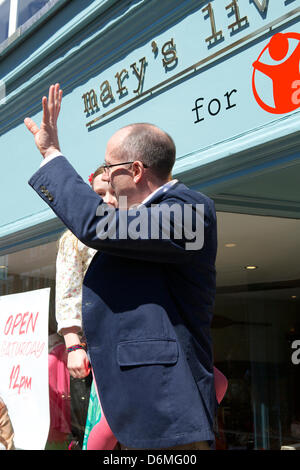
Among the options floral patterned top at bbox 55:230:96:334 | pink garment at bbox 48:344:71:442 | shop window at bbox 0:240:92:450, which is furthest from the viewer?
pink garment at bbox 48:344:71:442

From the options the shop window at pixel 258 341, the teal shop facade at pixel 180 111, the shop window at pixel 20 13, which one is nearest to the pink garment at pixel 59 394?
the teal shop facade at pixel 180 111

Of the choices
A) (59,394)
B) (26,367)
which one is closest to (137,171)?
(59,394)

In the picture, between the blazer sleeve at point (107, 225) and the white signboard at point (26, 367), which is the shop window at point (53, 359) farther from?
the blazer sleeve at point (107, 225)

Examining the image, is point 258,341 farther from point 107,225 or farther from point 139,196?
point 107,225

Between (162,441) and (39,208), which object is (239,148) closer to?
(162,441)

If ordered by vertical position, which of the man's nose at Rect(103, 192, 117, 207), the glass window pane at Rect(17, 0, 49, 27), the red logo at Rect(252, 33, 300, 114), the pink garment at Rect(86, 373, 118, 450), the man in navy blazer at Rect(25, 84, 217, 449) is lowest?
the pink garment at Rect(86, 373, 118, 450)

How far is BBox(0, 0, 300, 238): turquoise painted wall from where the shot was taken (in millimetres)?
2607

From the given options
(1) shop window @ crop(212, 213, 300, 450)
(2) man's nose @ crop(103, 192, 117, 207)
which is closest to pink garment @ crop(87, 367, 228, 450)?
(2) man's nose @ crop(103, 192, 117, 207)

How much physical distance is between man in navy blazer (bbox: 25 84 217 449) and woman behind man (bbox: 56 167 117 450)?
49cm

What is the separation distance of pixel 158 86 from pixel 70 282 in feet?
4.66

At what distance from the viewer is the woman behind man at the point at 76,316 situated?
197cm

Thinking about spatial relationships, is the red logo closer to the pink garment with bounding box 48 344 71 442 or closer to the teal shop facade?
the teal shop facade

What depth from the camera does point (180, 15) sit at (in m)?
3.10

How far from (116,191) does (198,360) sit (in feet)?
1.85
